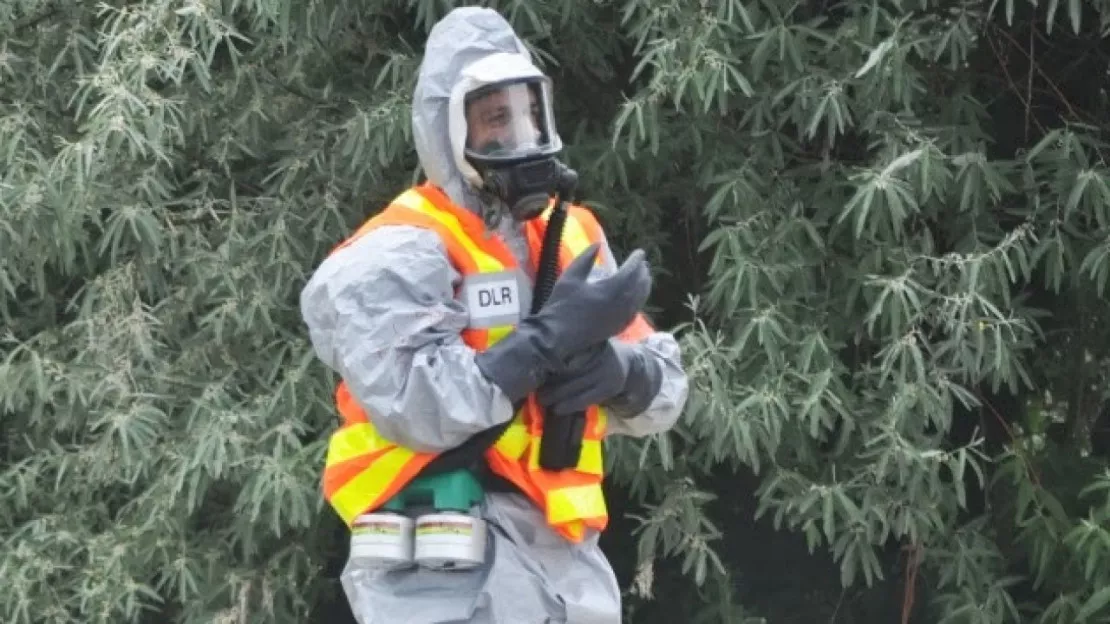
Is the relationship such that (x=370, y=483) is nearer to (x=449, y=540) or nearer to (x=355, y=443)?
(x=355, y=443)

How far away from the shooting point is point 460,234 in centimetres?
303

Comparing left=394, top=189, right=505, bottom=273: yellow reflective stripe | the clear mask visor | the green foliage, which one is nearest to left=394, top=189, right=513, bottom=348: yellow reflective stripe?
left=394, top=189, right=505, bottom=273: yellow reflective stripe

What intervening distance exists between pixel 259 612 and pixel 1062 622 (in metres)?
2.09

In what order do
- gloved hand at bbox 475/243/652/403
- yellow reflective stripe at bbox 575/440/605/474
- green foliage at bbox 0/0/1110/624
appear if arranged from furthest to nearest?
green foliage at bbox 0/0/1110/624 < yellow reflective stripe at bbox 575/440/605/474 < gloved hand at bbox 475/243/652/403

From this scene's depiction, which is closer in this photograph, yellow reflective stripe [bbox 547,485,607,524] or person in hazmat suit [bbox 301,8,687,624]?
person in hazmat suit [bbox 301,8,687,624]

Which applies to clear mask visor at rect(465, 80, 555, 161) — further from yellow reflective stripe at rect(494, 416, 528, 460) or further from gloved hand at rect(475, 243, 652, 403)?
yellow reflective stripe at rect(494, 416, 528, 460)

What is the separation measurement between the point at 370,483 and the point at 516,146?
60cm

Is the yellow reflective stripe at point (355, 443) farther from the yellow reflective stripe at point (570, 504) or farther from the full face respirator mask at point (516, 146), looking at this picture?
the full face respirator mask at point (516, 146)

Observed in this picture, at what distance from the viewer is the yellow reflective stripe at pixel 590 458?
10.2ft

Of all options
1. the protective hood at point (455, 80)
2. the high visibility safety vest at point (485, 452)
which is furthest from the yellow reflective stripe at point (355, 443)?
the protective hood at point (455, 80)

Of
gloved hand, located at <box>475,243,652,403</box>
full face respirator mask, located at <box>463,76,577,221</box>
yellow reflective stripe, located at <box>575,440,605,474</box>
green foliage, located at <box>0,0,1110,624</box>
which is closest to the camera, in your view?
gloved hand, located at <box>475,243,652,403</box>

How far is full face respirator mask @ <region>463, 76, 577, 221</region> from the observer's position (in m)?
2.98

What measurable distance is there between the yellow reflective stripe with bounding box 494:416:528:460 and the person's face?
1.48 feet

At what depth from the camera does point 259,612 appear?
4.95 meters
